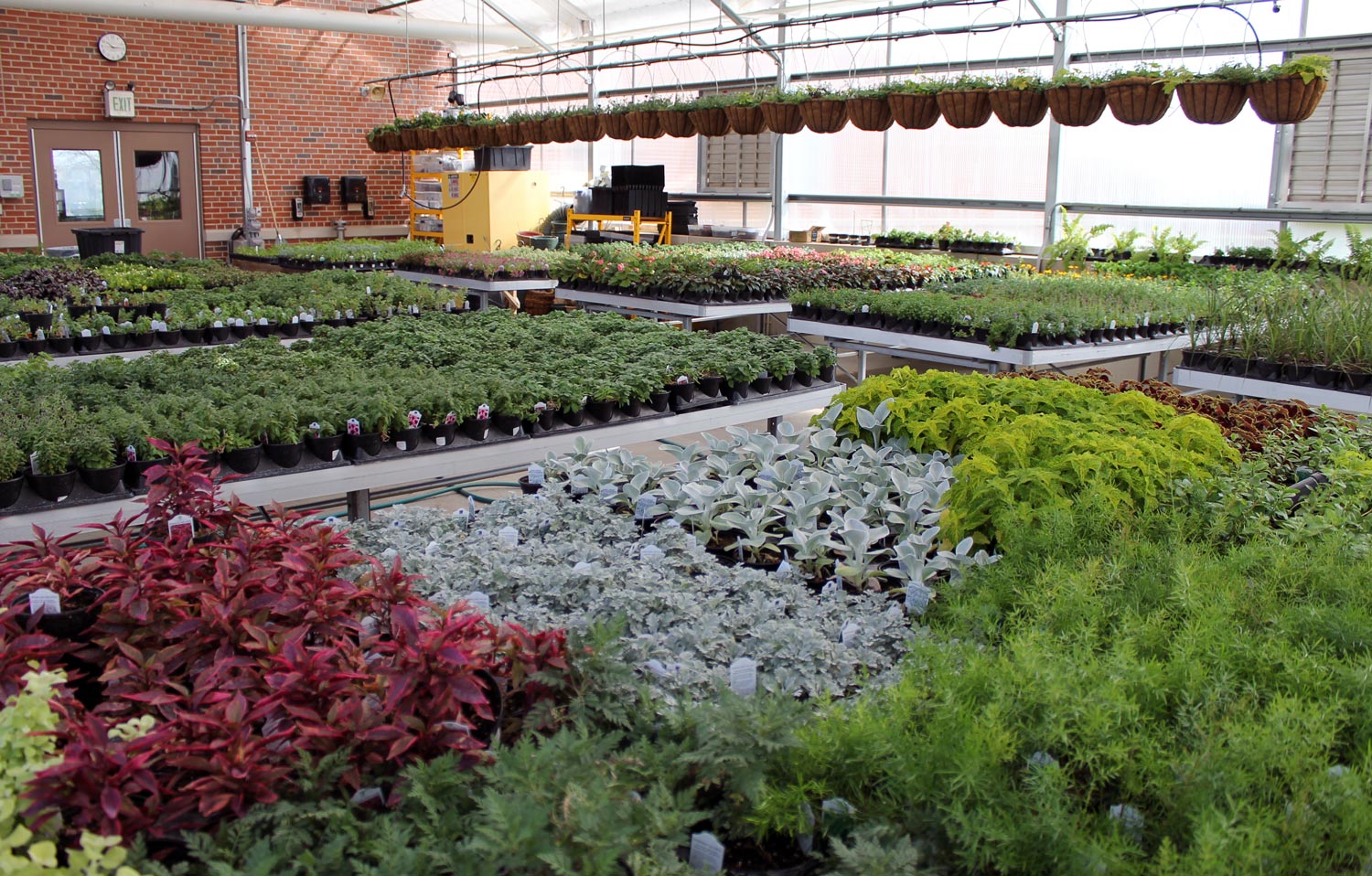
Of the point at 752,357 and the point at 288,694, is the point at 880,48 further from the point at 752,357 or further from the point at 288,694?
the point at 288,694

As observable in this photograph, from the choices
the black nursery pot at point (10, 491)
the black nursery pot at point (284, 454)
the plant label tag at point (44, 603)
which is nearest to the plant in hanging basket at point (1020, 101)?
the black nursery pot at point (284, 454)

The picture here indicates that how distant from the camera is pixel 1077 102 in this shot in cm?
596

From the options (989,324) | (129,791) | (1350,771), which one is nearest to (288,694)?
(129,791)

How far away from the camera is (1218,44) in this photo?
9625mm

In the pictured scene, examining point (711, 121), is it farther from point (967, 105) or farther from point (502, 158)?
point (502, 158)

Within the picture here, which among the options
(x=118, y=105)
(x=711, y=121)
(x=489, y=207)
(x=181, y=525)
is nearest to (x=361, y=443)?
(x=181, y=525)

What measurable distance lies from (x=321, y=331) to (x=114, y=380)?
4.16ft

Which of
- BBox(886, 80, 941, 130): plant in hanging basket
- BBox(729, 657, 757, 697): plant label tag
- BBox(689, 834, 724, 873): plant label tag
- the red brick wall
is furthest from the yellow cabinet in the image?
BBox(689, 834, 724, 873): plant label tag

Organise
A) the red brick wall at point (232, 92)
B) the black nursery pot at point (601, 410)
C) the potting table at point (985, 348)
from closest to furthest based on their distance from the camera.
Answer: the black nursery pot at point (601, 410) < the potting table at point (985, 348) < the red brick wall at point (232, 92)

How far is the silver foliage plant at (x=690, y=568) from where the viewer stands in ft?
6.18

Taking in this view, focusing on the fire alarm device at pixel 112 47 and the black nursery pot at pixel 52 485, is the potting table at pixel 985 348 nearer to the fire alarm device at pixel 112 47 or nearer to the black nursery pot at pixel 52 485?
the black nursery pot at pixel 52 485

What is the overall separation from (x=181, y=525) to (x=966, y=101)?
18.3 feet

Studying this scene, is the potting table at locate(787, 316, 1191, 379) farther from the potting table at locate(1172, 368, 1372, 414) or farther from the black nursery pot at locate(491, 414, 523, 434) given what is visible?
the black nursery pot at locate(491, 414, 523, 434)

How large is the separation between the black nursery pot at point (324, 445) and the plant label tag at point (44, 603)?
1617mm
